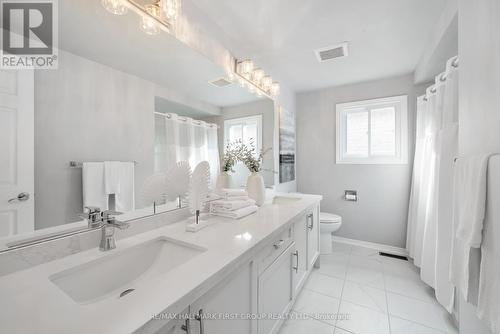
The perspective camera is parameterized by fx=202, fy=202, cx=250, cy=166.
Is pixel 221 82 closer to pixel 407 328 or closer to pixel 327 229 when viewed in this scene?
pixel 327 229

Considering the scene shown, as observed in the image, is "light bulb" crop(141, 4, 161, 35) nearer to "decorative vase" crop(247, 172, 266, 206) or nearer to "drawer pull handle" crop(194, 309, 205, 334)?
→ "decorative vase" crop(247, 172, 266, 206)

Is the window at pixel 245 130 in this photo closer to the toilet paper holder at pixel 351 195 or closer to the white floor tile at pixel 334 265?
the white floor tile at pixel 334 265

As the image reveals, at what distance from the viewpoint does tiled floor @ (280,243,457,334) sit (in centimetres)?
142

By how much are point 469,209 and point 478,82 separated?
599 mm

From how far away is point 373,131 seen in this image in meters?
2.71

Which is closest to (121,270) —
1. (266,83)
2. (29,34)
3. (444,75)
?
(29,34)

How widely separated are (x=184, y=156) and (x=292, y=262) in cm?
106

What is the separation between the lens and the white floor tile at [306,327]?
138 centimetres

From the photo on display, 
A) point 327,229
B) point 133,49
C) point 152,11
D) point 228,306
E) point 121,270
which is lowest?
point 327,229

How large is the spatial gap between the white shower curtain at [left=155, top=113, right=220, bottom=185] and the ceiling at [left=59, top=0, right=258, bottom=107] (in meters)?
0.20

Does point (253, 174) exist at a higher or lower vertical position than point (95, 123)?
lower

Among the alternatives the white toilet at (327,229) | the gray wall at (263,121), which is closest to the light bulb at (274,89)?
the gray wall at (263,121)

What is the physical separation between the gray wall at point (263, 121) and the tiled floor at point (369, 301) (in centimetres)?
113

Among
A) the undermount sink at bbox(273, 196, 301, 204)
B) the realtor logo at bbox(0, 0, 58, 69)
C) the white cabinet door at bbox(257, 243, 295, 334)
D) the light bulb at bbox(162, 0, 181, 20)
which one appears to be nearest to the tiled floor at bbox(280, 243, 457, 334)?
the white cabinet door at bbox(257, 243, 295, 334)
